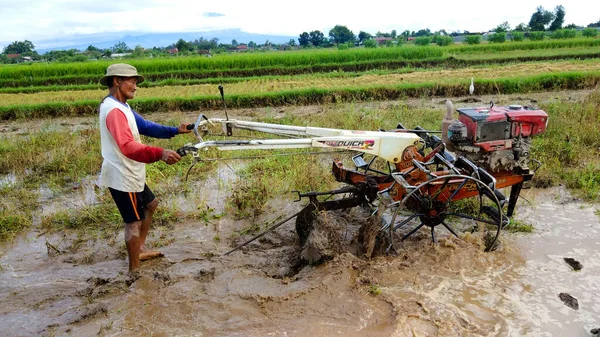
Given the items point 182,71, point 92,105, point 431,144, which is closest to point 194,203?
point 431,144

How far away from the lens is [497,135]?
4.46 meters

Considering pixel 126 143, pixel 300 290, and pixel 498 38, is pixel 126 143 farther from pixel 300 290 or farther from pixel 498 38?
pixel 498 38

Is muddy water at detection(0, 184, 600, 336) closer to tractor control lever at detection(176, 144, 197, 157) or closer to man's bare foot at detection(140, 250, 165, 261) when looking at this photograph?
man's bare foot at detection(140, 250, 165, 261)

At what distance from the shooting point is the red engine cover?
172 inches

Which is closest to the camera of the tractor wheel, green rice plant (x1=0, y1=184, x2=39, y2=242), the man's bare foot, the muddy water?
the muddy water

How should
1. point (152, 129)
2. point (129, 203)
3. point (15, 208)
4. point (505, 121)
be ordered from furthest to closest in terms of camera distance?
point (15, 208) < point (505, 121) < point (152, 129) < point (129, 203)

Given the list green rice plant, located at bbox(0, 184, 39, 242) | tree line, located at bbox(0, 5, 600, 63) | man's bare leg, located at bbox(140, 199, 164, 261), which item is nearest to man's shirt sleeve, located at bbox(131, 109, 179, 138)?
man's bare leg, located at bbox(140, 199, 164, 261)

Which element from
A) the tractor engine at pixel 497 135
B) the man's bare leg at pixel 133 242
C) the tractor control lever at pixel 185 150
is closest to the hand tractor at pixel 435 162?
the tractor engine at pixel 497 135

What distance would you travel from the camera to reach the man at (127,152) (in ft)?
11.6

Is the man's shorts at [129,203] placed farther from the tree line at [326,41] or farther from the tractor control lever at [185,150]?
the tree line at [326,41]

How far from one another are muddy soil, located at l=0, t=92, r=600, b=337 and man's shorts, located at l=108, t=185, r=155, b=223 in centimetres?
53

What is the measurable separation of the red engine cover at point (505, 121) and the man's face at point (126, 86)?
3.10 m

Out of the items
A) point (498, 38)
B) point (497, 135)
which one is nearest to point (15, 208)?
point (497, 135)

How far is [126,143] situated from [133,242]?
98cm
